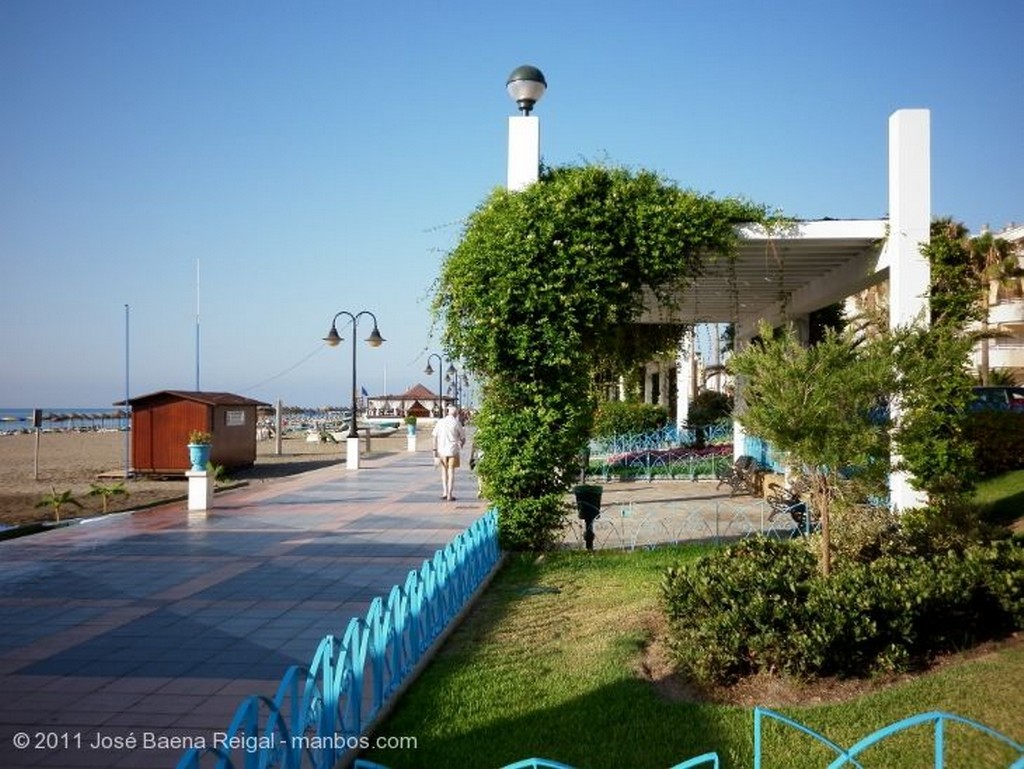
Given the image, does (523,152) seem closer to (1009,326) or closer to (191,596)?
(191,596)

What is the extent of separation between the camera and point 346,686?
4.50 meters

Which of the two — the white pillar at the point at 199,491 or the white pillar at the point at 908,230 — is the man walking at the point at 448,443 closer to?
the white pillar at the point at 199,491

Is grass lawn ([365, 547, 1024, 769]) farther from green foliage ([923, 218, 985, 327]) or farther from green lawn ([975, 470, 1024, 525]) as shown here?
green lawn ([975, 470, 1024, 525])

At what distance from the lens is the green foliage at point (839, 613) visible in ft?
18.4

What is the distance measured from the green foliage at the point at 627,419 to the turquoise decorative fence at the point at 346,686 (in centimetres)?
1788

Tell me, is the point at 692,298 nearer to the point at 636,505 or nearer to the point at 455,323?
the point at 636,505

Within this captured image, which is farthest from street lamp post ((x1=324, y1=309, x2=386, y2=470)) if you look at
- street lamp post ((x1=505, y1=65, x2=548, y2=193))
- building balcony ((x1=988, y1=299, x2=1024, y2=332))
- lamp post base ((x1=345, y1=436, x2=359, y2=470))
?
building balcony ((x1=988, y1=299, x2=1024, y2=332))

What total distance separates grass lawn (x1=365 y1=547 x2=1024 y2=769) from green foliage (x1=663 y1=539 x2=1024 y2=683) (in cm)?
23

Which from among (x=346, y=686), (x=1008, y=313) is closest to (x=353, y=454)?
(x=346, y=686)

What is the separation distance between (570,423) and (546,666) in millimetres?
4497

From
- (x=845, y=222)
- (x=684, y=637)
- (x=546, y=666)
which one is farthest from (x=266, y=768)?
(x=845, y=222)

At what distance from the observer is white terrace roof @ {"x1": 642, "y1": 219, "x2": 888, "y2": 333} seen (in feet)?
34.9

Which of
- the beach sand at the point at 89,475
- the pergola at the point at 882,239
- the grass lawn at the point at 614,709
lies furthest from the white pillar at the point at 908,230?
the beach sand at the point at 89,475

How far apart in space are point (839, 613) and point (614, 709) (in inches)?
64.7
